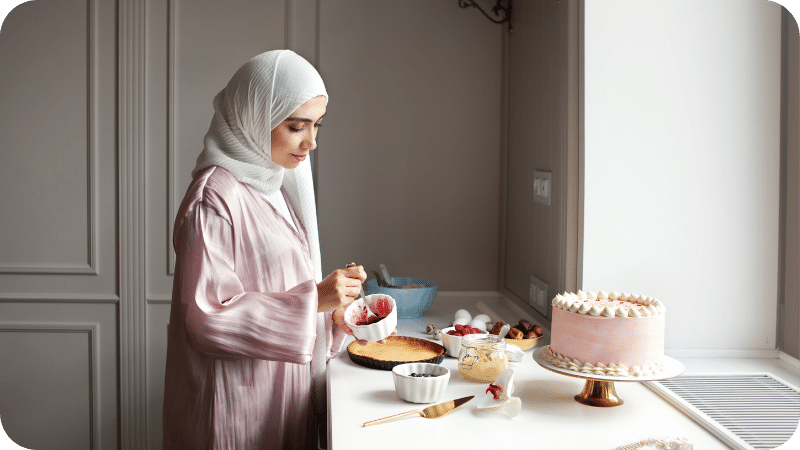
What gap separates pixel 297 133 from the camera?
1434 millimetres

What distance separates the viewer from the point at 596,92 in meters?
1.67

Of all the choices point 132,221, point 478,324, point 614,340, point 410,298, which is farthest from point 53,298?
point 614,340

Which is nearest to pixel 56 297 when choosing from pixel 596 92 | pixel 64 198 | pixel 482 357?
pixel 64 198

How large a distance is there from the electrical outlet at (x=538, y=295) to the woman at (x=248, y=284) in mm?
802

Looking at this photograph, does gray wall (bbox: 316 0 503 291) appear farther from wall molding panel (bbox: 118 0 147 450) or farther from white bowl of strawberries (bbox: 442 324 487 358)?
white bowl of strawberries (bbox: 442 324 487 358)

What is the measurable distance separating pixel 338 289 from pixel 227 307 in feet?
0.74

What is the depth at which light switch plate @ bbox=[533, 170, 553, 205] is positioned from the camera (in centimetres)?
196

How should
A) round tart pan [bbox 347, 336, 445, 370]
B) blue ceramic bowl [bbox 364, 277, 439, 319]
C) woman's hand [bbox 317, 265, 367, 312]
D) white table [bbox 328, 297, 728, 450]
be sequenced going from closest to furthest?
white table [bbox 328, 297, 728, 450] < woman's hand [bbox 317, 265, 367, 312] < round tart pan [bbox 347, 336, 445, 370] < blue ceramic bowl [bbox 364, 277, 439, 319]

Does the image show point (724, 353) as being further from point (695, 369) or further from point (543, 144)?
point (543, 144)

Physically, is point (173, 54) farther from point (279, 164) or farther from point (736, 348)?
point (736, 348)

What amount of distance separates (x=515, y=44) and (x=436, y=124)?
41cm

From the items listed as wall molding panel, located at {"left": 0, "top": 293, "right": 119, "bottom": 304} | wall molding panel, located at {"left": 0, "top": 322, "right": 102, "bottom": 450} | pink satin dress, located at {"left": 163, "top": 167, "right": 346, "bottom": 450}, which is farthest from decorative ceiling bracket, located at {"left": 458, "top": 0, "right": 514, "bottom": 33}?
wall molding panel, located at {"left": 0, "top": 322, "right": 102, "bottom": 450}

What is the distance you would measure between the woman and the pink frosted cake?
443mm

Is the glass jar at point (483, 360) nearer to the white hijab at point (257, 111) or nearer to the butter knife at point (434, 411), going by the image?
the butter knife at point (434, 411)
